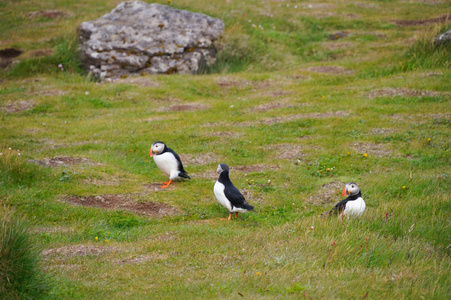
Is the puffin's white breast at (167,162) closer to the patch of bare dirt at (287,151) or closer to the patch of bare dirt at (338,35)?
the patch of bare dirt at (287,151)

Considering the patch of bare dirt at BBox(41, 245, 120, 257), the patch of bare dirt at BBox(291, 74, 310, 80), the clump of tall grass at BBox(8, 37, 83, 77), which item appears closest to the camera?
the patch of bare dirt at BBox(41, 245, 120, 257)

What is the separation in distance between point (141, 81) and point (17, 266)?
Result: 19.0 m

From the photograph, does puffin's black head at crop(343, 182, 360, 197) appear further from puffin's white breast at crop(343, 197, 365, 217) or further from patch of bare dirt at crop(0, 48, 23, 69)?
patch of bare dirt at crop(0, 48, 23, 69)

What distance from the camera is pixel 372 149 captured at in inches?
570

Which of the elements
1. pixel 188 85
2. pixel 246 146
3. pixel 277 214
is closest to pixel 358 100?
pixel 246 146

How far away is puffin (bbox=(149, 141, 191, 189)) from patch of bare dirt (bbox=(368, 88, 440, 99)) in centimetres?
1093

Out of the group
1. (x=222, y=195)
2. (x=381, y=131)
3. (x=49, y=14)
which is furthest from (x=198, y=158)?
(x=49, y=14)

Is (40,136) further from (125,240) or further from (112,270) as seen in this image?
(112,270)

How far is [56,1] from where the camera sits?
38781 millimetres

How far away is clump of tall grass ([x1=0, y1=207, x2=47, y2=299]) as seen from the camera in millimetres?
5770

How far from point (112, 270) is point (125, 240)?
6.57 ft

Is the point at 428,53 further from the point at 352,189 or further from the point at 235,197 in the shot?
the point at 235,197

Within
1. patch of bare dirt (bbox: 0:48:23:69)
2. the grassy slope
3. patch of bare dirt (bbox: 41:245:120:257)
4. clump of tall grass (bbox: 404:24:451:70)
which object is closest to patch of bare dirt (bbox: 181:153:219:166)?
the grassy slope

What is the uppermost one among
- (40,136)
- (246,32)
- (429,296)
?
(246,32)
